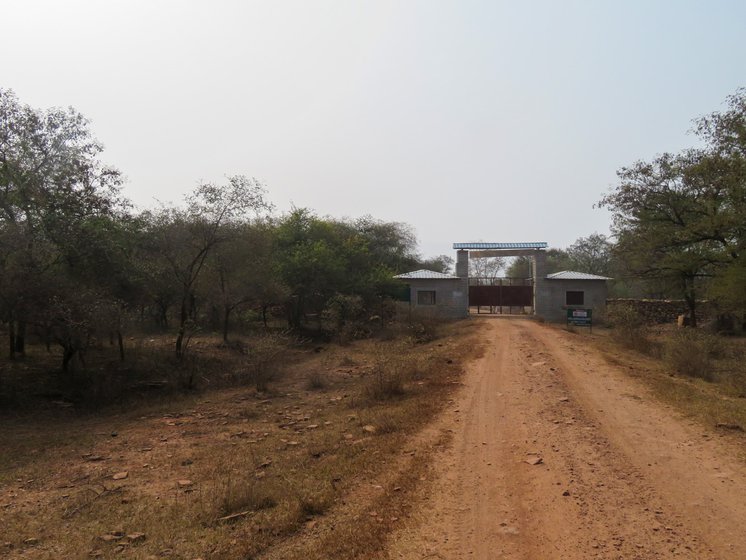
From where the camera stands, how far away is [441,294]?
30906mm

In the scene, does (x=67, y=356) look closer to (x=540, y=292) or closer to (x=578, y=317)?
(x=578, y=317)

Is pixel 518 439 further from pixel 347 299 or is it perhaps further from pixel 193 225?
pixel 347 299

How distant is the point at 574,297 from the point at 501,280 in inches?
219

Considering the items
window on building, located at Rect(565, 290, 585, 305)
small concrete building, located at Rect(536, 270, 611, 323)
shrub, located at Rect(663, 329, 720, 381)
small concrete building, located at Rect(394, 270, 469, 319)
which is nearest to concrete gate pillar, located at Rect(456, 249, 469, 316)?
small concrete building, located at Rect(394, 270, 469, 319)

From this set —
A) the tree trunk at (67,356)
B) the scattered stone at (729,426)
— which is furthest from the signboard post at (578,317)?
the tree trunk at (67,356)

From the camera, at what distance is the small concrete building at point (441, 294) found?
30.7 m

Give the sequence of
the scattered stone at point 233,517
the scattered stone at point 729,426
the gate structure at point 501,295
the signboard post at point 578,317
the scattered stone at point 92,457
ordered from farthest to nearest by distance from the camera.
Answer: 1. the gate structure at point 501,295
2. the signboard post at point 578,317
3. the scattered stone at point 92,457
4. the scattered stone at point 729,426
5. the scattered stone at point 233,517

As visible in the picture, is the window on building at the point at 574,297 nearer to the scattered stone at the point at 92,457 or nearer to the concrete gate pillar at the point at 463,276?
the concrete gate pillar at the point at 463,276

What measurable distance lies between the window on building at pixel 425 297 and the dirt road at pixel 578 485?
20927mm

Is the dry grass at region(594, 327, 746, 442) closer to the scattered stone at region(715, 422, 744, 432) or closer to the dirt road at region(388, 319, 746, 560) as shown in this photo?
the scattered stone at region(715, 422, 744, 432)

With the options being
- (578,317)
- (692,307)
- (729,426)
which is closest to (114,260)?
(729,426)

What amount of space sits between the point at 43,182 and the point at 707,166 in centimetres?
1890

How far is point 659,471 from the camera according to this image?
19.2 feet

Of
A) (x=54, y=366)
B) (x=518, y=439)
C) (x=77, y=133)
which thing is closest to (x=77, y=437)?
(x=54, y=366)
